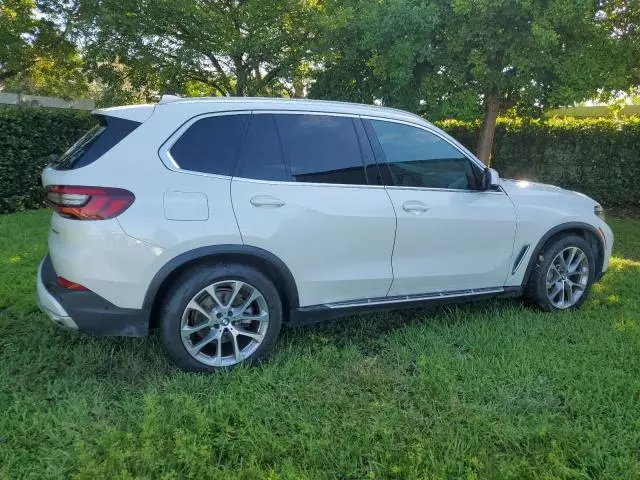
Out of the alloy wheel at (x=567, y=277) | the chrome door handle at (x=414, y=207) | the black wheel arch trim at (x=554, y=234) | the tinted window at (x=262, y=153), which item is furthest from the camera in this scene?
the alloy wheel at (x=567, y=277)

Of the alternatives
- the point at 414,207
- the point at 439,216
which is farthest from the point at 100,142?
the point at 439,216

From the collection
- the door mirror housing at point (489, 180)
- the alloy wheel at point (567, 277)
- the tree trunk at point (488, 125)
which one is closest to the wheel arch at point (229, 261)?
the door mirror housing at point (489, 180)

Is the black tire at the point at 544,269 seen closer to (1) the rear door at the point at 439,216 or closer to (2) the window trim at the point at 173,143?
(1) the rear door at the point at 439,216

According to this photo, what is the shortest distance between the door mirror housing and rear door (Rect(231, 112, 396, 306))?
0.93 metres

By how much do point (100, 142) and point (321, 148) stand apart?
143 cm

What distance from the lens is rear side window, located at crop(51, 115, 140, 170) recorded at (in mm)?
3264

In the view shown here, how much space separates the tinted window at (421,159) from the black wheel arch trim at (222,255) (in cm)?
110

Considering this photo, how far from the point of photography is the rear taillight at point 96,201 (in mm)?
3090

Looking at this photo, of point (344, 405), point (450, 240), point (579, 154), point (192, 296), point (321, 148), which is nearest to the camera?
point (344, 405)

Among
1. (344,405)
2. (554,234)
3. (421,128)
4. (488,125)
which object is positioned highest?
(421,128)

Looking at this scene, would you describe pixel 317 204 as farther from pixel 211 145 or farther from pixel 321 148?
pixel 211 145

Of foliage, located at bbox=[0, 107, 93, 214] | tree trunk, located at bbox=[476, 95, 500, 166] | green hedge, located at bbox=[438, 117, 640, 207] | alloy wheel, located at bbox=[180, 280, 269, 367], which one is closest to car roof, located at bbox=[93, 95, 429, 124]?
alloy wheel, located at bbox=[180, 280, 269, 367]

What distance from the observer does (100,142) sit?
3324 millimetres

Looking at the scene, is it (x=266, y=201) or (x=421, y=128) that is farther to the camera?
(x=421, y=128)
